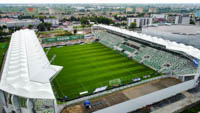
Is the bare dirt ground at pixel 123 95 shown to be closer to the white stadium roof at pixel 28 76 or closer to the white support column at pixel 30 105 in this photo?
the white support column at pixel 30 105

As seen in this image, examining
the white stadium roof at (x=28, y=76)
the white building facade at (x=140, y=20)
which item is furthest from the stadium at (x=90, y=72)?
the white building facade at (x=140, y=20)

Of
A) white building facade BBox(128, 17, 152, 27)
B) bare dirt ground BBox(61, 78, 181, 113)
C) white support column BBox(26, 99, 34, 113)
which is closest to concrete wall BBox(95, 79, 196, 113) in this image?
bare dirt ground BBox(61, 78, 181, 113)

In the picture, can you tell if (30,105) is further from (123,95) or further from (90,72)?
(90,72)

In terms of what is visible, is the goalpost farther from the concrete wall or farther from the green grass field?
the concrete wall

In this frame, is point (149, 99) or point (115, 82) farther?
point (115, 82)

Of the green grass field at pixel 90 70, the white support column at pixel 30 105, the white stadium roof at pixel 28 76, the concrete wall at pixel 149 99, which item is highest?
the white stadium roof at pixel 28 76

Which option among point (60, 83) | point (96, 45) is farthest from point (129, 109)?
point (96, 45)

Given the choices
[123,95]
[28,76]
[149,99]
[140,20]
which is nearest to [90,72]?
[123,95]

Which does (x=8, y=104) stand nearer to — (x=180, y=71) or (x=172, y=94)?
(x=172, y=94)
